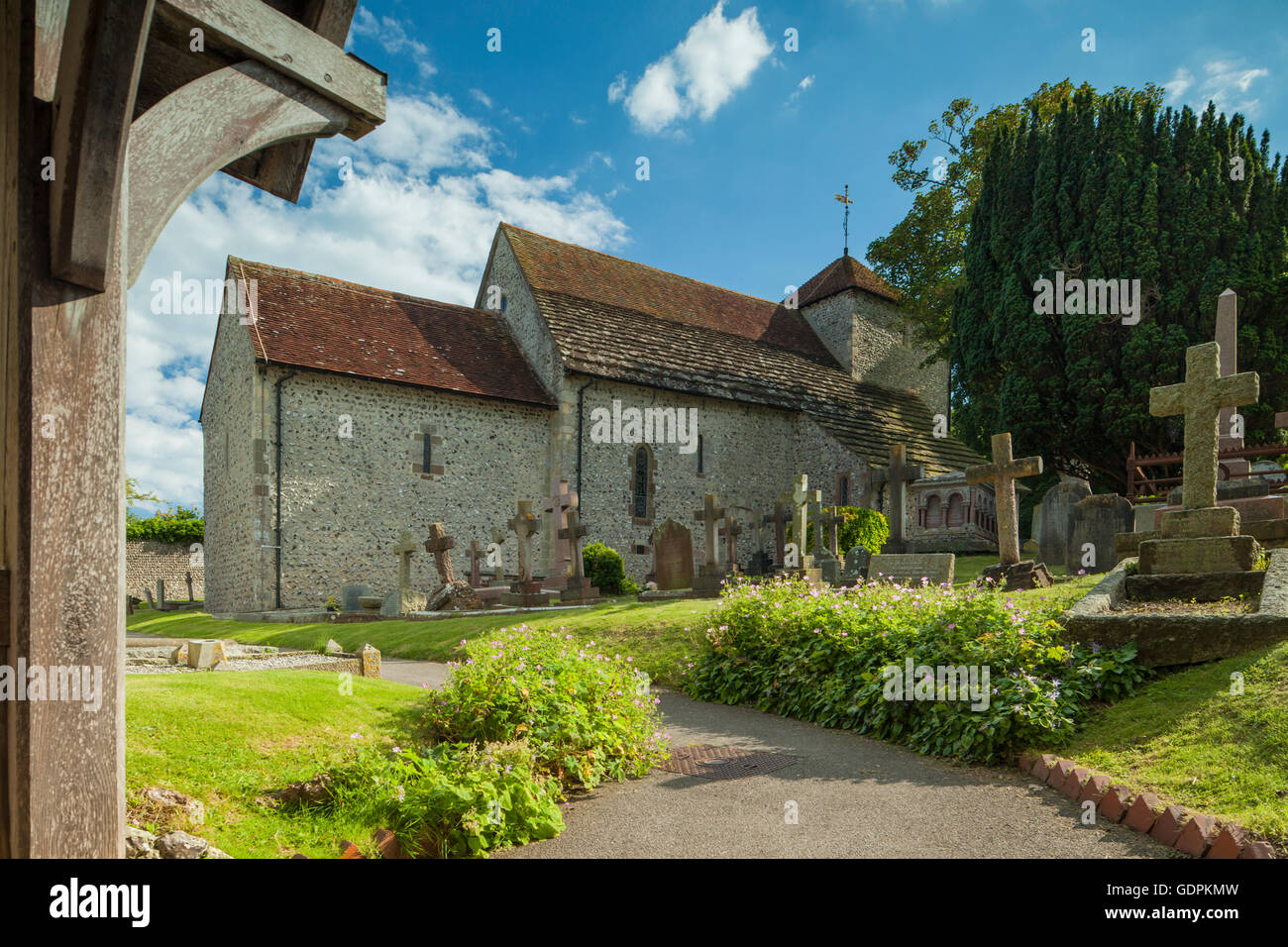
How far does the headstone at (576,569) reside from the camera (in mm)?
15398

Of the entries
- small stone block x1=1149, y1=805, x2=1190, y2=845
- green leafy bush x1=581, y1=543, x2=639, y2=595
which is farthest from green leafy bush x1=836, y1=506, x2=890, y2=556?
small stone block x1=1149, y1=805, x2=1190, y2=845

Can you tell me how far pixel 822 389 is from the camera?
26406 millimetres

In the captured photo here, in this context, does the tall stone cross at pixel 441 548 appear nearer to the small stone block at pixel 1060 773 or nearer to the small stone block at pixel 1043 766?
the small stone block at pixel 1043 766

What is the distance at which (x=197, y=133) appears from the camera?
8.40 ft

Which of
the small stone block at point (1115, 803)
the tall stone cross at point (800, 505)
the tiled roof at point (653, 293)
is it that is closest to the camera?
the small stone block at point (1115, 803)

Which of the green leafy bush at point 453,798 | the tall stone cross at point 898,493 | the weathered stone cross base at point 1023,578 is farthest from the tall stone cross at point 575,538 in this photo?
the green leafy bush at point 453,798

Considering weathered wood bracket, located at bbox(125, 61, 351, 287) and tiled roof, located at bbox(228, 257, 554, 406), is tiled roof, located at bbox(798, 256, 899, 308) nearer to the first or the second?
tiled roof, located at bbox(228, 257, 554, 406)

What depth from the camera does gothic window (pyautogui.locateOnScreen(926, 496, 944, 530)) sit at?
2266 centimetres

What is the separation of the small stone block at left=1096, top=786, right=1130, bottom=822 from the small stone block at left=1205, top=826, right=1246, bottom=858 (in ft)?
1.99

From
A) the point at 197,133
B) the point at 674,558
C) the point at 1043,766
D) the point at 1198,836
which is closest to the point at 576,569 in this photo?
the point at 674,558

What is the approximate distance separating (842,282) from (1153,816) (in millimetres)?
27614

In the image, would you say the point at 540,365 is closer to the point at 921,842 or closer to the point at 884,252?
the point at 884,252

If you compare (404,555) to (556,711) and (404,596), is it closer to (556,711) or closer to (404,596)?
(404,596)

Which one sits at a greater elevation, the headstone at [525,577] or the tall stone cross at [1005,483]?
the tall stone cross at [1005,483]
